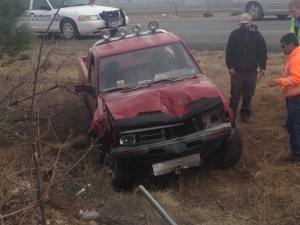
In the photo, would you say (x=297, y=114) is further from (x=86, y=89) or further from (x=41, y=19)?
(x=41, y=19)

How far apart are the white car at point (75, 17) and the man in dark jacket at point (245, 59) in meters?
9.51

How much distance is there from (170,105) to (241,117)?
265cm

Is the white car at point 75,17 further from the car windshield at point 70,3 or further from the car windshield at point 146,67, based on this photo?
the car windshield at point 146,67

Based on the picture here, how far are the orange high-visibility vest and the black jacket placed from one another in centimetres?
158

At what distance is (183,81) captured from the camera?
669 centimetres

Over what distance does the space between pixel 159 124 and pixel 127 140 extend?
1.38ft

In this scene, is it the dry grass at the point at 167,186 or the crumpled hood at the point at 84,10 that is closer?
the dry grass at the point at 167,186

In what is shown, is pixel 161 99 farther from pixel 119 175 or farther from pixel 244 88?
pixel 244 88

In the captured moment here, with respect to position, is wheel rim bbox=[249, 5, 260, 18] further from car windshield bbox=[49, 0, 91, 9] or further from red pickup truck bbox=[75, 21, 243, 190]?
red pickup truck bbox=[75, 21, 243, 190]

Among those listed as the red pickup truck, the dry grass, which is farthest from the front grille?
the dry grass

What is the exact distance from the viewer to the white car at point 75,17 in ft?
56.3

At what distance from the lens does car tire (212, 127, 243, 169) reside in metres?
6.27

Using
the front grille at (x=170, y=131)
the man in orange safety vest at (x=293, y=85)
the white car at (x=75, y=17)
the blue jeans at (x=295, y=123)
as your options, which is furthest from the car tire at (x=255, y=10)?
the front grille at (x=170, y=131)

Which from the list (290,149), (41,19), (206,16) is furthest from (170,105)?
(206,16)
